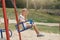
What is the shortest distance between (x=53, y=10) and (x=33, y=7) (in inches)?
55.7

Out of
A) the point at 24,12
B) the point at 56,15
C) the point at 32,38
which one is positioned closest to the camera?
the point at 24,12

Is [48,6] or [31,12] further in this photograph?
[48,6]

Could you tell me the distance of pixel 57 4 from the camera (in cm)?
1841

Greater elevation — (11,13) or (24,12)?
A: (24,12)

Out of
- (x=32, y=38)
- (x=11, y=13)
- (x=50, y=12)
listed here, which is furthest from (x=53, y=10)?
(x=32, y=38)

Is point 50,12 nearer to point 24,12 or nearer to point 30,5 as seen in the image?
point 30,5

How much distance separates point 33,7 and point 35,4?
0.87 ft

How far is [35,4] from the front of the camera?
18.2 metres

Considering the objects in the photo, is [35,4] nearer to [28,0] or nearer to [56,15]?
[28,0]

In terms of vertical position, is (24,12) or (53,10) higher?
(24,12)

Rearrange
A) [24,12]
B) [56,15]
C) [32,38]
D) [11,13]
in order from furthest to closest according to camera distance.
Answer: [56,15]
[11,13]
[32,38]
[24,12]

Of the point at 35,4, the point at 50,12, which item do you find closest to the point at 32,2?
the point at 35,4

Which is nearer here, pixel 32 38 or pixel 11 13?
pixel 32 38

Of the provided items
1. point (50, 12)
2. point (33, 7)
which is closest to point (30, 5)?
point (33, 7)
